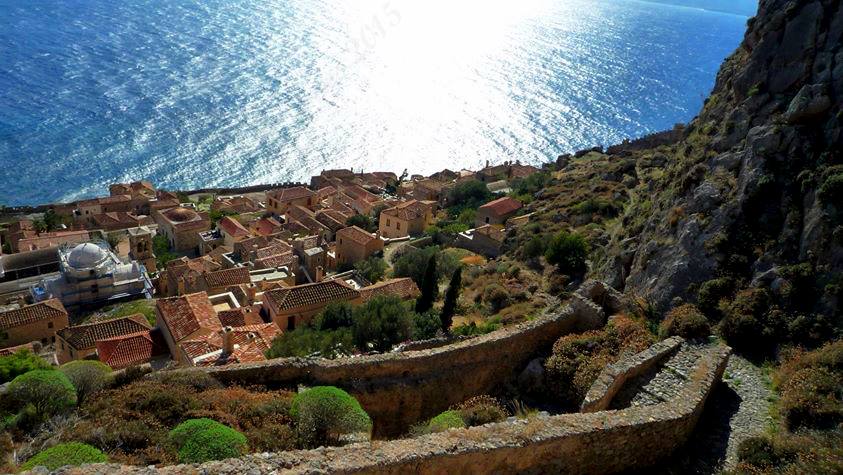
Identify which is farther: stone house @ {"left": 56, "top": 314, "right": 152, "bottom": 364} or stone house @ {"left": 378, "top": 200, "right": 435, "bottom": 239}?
stone house @ {"left": 378, "top": 200, "right": 435, "bottom": 239}

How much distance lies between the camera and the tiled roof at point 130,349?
22.9 meters

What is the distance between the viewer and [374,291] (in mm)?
29922

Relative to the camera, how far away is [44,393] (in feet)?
35.0

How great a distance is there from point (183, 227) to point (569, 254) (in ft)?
125

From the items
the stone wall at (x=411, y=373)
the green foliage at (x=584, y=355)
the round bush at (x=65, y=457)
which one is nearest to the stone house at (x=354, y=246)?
the stone wall at (x=411, y=373)

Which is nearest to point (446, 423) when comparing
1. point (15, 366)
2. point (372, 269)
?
point (15, 366)

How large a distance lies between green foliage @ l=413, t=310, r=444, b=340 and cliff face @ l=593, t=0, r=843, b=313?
629cm

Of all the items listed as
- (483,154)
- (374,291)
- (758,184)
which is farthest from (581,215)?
(483,154)

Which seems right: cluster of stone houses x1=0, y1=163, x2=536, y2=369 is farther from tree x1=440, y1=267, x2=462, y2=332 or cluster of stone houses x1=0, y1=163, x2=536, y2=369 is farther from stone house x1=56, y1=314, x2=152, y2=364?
tree x1=440, y1=267, x2=462, y2=332

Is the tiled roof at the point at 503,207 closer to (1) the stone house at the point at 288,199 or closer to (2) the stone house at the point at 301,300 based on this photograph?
(2) the stone house at the point at 301,300

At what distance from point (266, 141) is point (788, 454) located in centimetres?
8298

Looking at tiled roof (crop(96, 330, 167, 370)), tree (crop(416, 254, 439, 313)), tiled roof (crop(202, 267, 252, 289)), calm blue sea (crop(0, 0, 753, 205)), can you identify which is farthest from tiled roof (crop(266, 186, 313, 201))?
tree (crop(416, 254, 439, 313))

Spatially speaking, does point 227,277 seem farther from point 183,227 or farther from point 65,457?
point 65,457

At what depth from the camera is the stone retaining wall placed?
35.8ft
